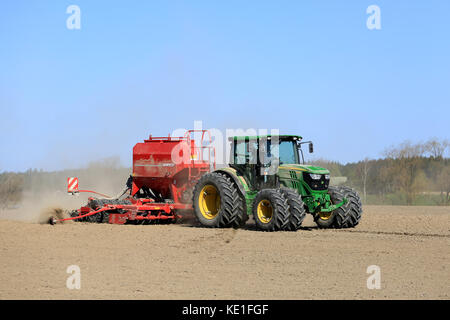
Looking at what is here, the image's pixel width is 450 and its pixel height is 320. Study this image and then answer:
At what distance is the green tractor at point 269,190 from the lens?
15.3 meters

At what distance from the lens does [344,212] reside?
16.2 meters

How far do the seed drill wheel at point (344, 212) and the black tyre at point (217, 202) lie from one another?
89.4 inches

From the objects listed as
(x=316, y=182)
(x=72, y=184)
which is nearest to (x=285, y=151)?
(x=316, y=182)

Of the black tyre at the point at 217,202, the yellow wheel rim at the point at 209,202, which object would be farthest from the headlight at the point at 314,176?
the yellow wheel rim at the point at 209,202

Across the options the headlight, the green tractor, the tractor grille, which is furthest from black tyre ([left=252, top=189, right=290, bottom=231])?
the headlight

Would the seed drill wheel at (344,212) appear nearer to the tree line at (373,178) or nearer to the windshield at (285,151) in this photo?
the windshield at (285,151)

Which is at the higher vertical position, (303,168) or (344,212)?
(303,168)

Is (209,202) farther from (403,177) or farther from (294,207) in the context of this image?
(403,177)

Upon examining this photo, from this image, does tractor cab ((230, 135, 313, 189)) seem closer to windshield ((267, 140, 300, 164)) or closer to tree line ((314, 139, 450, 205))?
windshield ((267, 140, 300, 164))

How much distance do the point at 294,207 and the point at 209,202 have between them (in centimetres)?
335

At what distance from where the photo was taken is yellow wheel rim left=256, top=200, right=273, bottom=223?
50.2ft
